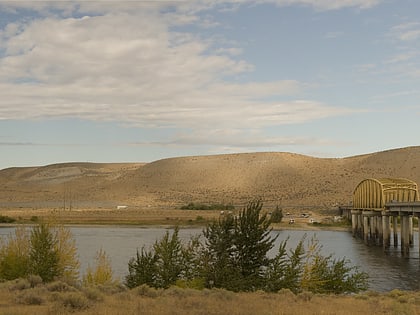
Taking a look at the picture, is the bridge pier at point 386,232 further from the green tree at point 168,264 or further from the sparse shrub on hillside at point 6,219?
the sparse shrub on hillside at point 6,219

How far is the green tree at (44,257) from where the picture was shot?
3316cm

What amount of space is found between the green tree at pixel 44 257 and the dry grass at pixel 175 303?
6.85 m

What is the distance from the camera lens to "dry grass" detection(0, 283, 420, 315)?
762 inches

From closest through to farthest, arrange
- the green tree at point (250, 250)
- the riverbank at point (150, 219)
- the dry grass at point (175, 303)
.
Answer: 1. the dry grass at point (175, 303)
2. the green tree at point (250, 250)
3. the riverbank at point (150, 219)

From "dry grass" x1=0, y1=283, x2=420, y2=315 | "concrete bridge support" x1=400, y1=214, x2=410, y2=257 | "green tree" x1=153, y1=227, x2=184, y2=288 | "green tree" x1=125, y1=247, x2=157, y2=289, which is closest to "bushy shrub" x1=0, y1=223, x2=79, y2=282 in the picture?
"green tree" x1=125, y1=247, x2=157, y2=289

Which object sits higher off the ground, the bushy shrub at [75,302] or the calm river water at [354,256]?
the bushy shrub at [75,302]

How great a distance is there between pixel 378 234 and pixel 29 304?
6906 cm

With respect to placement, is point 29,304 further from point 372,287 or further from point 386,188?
point 386,188

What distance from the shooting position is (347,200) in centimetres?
17875

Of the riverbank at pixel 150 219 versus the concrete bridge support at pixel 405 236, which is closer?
the concrete bridge support at pixel 405 236

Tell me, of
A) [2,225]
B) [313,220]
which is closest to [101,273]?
[2,225]

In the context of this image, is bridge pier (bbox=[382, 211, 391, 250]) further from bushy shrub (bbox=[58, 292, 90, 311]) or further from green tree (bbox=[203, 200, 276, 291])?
bushy shrub (bbox=[58, 292, 90, 311])

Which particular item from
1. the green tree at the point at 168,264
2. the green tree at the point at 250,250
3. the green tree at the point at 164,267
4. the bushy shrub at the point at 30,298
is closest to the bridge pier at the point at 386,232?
the green tree at the point at 250,250

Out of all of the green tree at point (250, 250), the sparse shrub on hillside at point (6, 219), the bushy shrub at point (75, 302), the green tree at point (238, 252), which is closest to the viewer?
the bushy shrub at point (75, 302)
